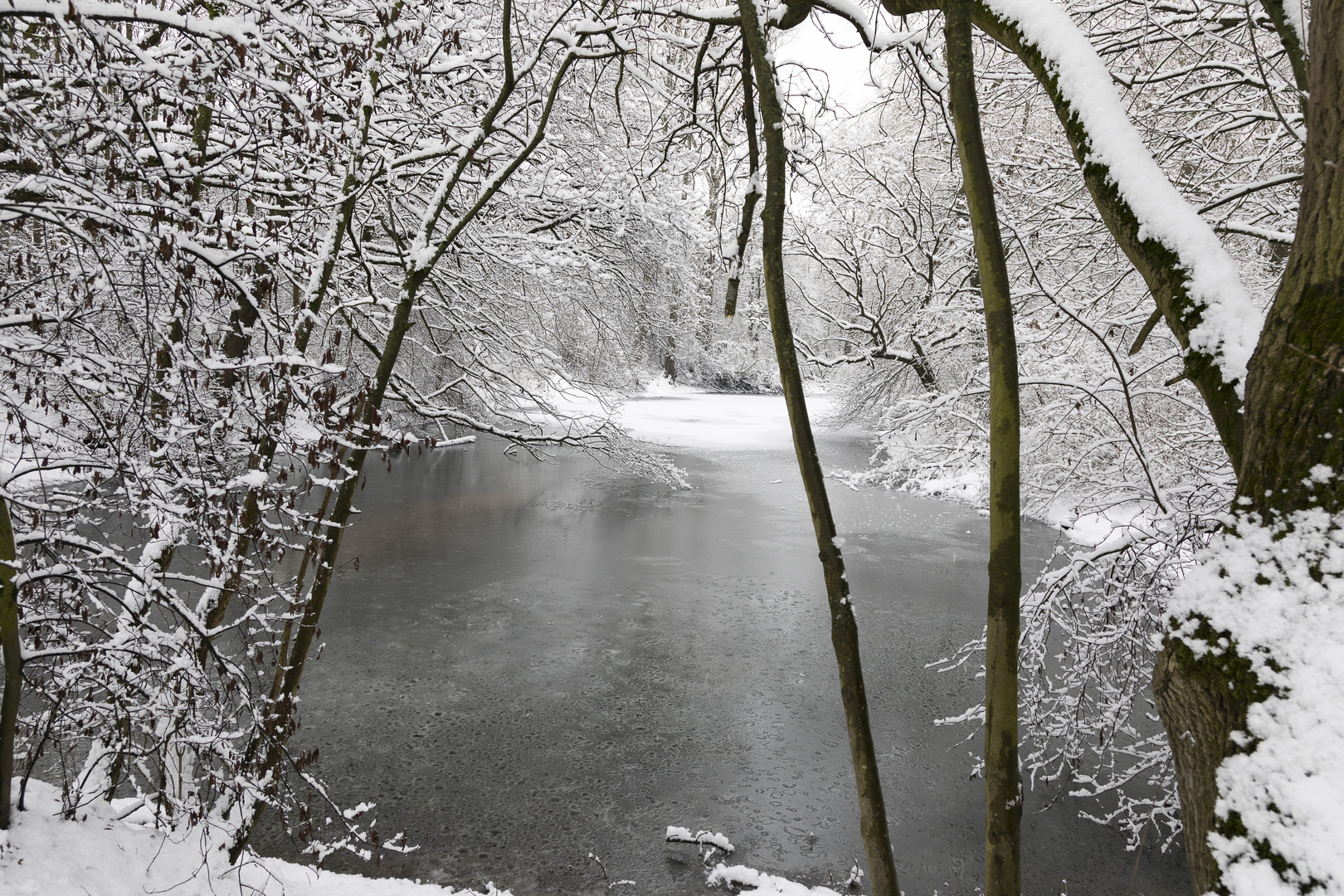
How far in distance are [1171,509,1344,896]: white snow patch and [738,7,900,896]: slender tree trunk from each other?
2.25 feet

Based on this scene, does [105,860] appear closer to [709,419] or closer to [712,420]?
[712,420]

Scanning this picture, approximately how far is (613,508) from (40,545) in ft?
43.3

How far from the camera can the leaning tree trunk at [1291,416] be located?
1.58 m

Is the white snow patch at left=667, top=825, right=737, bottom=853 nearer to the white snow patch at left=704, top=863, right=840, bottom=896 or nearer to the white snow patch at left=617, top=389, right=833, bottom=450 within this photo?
the white snow patch at left=704, top=863, right=840, bottom=896

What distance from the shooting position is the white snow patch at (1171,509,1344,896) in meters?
1.34

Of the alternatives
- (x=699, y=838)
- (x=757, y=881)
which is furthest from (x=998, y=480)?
(x=699, y=838)

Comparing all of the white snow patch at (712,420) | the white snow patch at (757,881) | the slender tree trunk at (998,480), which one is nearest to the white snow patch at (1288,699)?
the slender tree trunk at (998,480)

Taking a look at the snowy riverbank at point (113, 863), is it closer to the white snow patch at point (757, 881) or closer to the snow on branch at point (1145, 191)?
the white snow patch at point (757, 881)

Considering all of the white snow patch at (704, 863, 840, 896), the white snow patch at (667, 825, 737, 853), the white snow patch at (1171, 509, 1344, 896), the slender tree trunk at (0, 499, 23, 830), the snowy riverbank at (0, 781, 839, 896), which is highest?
the white snow patch at (1171, 509, 1344, 896)

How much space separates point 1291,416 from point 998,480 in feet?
1.76

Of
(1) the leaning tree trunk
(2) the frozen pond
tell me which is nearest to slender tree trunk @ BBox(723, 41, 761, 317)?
(1) the leaning tree trunk

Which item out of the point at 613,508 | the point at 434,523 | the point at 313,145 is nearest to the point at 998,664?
the point at 313,145

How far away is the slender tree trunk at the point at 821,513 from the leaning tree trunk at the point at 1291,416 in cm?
62

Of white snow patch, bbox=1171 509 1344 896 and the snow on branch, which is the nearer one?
white snow patch, bbox=1171 509 1344 896
